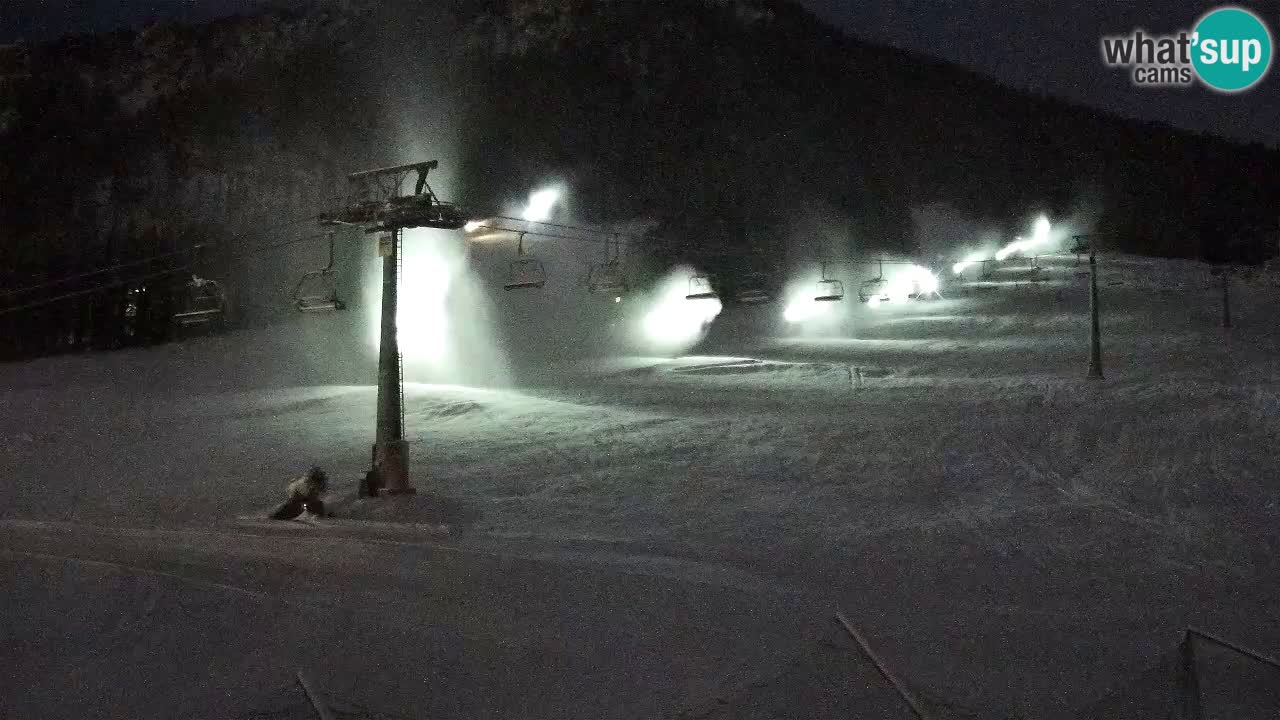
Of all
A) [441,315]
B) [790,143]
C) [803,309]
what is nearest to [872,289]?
[803,309]

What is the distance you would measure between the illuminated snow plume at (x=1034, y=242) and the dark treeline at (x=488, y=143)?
2455 mm

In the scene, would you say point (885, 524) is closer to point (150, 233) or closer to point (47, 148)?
point (150, 233)

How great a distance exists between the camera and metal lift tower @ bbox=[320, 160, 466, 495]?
15.6 metres

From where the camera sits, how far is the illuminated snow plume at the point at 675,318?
45844mm

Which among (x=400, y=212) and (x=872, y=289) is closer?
(x=400, y=212)

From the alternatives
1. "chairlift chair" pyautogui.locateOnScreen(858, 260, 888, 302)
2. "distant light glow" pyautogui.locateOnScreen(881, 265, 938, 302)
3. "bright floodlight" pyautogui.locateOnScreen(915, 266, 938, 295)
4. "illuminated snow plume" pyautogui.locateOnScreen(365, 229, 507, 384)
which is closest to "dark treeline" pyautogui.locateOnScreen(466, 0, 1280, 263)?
"chairlift chair" pyautogui.locateOnScreen(858, 260, 888, 302)

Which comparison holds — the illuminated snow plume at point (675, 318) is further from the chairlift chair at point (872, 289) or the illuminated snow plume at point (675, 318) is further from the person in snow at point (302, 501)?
the person in snow at point (302, 501)

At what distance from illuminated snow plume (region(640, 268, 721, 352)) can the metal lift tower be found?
2869 centimetres

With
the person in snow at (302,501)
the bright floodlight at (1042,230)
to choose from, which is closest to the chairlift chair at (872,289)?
the person in snow at (302,501)

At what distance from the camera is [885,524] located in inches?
527

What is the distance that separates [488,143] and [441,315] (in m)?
21.8

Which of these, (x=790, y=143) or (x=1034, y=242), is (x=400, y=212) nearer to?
(x=790, y=143)

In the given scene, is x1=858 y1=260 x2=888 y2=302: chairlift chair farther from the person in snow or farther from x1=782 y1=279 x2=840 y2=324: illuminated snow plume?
the person in snow

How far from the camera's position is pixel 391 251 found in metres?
16.0
